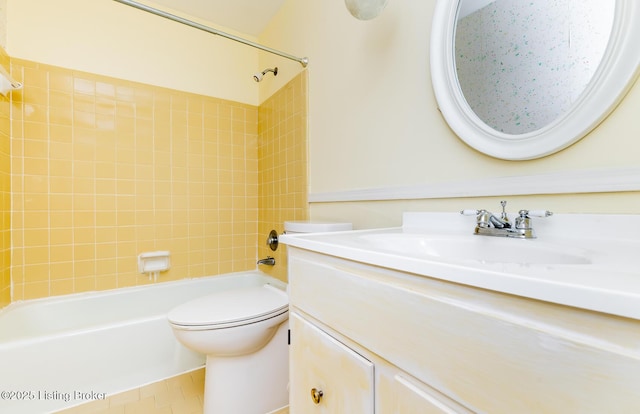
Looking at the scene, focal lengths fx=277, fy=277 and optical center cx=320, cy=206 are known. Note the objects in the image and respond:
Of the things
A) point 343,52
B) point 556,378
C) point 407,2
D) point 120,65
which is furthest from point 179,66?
point 556,378

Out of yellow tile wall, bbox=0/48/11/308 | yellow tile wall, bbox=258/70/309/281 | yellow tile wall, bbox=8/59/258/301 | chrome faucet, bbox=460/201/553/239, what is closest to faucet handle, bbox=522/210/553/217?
chrome faucet, bbox=460/201/553/239

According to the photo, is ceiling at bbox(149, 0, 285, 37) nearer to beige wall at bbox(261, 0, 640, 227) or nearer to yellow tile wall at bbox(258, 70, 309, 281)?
beige wall at bbox(261, 0, 640, 227)

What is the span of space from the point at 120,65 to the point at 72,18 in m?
0.31

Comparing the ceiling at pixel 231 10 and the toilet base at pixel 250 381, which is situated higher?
the ceiling at pixel 231 10

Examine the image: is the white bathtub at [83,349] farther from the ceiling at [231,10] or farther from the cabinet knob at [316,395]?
the ceiling at [231,10]

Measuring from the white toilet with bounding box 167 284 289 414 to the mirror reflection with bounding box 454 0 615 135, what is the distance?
1.10 m

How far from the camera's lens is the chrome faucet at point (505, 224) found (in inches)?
25.7

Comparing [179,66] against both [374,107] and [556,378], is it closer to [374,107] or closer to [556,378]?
[374,107]

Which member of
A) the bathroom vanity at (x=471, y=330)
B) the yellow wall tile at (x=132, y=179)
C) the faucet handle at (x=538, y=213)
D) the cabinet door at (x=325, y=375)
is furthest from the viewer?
the yellow wall tile at (x=132, y=179)

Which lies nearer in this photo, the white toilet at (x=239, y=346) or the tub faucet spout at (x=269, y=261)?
the white toilet at (x=239, y=346)

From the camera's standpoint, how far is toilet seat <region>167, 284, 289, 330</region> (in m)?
1.06

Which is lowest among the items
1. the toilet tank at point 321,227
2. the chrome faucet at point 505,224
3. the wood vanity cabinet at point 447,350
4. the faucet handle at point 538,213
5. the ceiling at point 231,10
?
the wood vanity cabinet at point 447,350

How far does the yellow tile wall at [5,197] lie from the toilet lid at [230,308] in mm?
1035

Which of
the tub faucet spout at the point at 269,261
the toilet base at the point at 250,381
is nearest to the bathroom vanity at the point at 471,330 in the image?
the toilet base at the point at 250,381
